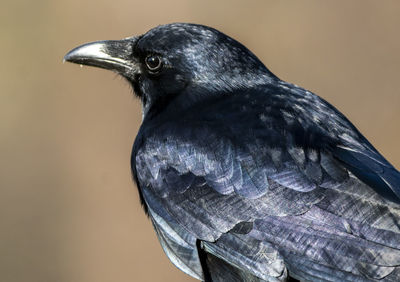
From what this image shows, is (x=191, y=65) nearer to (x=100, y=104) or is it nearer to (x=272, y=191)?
(x=272, y=191)

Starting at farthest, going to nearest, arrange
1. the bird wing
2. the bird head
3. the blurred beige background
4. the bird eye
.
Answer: the blurred beige background < the bird eye < the bird head < the bird wing

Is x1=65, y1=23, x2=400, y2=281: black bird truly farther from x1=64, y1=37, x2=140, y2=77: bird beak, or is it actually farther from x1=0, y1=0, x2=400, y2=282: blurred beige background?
x1=0, y1=0, x2=400, y2=282: blurred beige background

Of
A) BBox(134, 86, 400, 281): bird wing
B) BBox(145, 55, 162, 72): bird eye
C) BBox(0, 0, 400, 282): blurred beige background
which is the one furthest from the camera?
BBox(0, 0, 400, 282): blurred beige background

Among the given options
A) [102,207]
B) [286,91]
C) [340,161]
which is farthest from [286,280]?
[102,207]

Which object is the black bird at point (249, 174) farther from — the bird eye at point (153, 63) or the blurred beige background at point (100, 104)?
the blurred beige background at point (100, 104)

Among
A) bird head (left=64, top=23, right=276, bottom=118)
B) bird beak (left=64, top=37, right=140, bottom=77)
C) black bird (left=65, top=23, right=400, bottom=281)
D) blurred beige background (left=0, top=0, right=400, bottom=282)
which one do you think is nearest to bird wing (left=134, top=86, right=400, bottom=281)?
black bird (left=65, top=23, right=400, bottom=281)

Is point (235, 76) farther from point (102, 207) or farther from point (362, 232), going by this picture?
point (102, 207)
